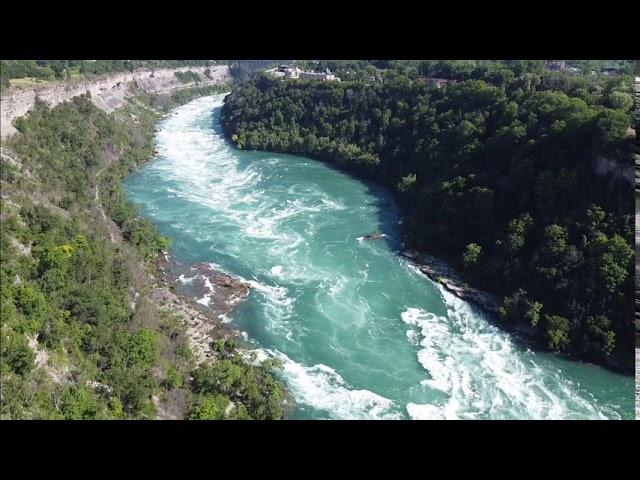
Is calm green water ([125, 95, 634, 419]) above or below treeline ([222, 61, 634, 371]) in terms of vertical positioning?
below

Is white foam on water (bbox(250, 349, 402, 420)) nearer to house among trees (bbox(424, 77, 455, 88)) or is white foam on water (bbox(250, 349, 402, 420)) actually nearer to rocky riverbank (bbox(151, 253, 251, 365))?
rocky riverbank (bbox(151, 253, 251, 365))

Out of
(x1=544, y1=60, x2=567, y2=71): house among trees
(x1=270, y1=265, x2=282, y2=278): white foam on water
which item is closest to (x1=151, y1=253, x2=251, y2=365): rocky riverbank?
(x1=270, y1=265, x2=282, y2=278): white foam on water

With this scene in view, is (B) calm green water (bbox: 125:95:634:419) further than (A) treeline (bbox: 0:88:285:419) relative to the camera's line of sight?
Yes

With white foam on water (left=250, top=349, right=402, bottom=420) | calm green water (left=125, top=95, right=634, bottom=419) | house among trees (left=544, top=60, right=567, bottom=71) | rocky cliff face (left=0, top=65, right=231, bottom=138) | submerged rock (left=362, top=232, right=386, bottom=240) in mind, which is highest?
house among trees (left=544, top=60, right=567, bottom=71)

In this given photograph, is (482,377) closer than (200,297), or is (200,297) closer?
(482,377)

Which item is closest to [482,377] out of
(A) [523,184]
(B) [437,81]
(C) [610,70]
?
(A) [523,184]

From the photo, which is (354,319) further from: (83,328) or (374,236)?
(83,328)
